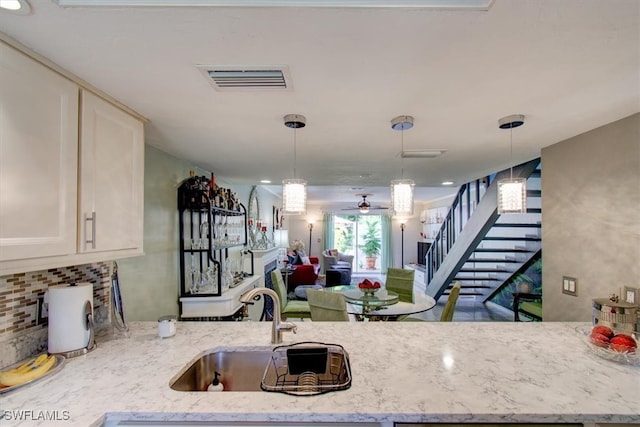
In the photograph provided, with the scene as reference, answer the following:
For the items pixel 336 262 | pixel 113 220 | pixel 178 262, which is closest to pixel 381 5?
pixel 113 220

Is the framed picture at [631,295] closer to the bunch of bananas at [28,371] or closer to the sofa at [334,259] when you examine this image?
the bunch of bananas at [28,371]

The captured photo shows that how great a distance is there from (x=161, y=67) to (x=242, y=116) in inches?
24.9

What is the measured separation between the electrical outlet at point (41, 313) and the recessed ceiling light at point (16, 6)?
1.31 m

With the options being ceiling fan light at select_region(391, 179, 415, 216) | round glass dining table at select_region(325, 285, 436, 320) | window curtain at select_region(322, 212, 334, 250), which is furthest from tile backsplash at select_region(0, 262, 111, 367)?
window curtain at select_region(322, 212, 334, 250)

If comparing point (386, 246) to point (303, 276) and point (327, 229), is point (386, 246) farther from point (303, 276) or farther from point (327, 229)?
point (303, 276)

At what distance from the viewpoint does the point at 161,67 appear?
132 centimetres

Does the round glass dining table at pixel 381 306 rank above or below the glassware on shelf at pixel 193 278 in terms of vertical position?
below

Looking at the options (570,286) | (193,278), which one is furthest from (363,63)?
(193,278)

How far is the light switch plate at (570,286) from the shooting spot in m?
2.31

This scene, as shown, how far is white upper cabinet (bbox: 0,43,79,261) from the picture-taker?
1.08m

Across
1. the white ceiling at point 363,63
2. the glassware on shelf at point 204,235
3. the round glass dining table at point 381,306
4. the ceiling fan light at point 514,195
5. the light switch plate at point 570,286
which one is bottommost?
the round glass dining table at point 381,306

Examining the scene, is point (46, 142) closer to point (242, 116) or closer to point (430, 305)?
point (242, 116)

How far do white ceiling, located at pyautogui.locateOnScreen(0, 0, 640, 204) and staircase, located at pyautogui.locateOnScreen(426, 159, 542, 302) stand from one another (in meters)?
1.85

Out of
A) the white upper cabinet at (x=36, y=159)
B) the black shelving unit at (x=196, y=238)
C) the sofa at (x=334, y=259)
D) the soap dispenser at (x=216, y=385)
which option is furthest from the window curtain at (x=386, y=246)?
the white upper cabinet at (x=36, y=159)
